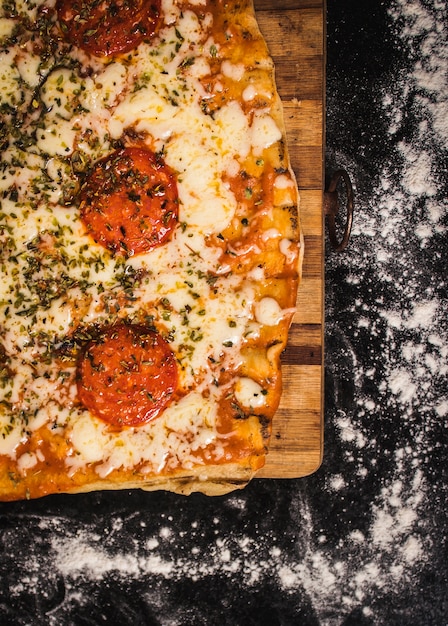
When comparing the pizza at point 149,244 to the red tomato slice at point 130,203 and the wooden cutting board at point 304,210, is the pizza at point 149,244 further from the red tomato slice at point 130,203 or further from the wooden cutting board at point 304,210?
the wooden cutting board at point 304,210

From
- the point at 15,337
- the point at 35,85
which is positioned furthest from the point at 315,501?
the point at 35,85

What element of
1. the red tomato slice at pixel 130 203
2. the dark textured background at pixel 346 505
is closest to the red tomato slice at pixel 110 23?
the red tomato slice at pixel 130 203

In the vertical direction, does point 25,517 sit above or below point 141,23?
below

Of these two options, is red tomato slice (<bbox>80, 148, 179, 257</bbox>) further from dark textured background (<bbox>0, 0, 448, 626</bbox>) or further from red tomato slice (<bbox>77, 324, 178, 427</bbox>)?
dark textured background (<bbox>0, 0, 448, 626</bbox>)

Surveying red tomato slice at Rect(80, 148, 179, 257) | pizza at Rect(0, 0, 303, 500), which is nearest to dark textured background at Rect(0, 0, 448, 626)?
pizza at Rect(0, 0, 303, 500)

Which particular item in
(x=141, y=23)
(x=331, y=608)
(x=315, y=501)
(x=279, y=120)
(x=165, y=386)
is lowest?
(x=331, y=608)

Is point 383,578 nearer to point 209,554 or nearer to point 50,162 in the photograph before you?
point 209,554
